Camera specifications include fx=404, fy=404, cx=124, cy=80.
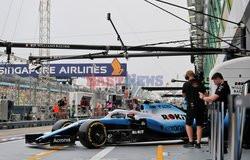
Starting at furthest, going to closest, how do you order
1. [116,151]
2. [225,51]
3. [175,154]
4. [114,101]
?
[114,101], [225,51], [116,151], [175,154]

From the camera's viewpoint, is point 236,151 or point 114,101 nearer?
point 236,151

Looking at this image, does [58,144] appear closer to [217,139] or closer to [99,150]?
[99,150]

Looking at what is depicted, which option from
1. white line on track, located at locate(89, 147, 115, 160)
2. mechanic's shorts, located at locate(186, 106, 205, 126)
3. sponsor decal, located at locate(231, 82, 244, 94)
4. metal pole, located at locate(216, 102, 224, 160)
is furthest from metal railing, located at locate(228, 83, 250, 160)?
sponsor decal, located at locate(231, 82, 244, 94)

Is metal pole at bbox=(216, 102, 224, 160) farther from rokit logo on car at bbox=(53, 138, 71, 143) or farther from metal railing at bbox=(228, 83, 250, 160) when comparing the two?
rokit logo on car at bbox=(53, 138, 71, 143)

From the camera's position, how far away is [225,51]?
42.2 feet

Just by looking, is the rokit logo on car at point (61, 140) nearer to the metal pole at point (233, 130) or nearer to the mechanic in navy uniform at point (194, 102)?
the mechanic in navy uniform at point (194, 102)

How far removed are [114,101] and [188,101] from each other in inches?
939

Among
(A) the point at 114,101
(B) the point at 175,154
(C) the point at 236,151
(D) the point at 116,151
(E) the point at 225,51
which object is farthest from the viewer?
(A) the point at 114,101

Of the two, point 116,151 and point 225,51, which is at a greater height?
point 225,51

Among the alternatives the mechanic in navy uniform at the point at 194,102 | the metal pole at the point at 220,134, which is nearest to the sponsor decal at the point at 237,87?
the mechanic in navy uniform at the point at 194,102

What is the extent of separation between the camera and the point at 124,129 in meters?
9.83

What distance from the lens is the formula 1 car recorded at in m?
9.15

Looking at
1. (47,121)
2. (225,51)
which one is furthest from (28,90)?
(225,51)

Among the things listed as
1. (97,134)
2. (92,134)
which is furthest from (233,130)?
(97,134)
